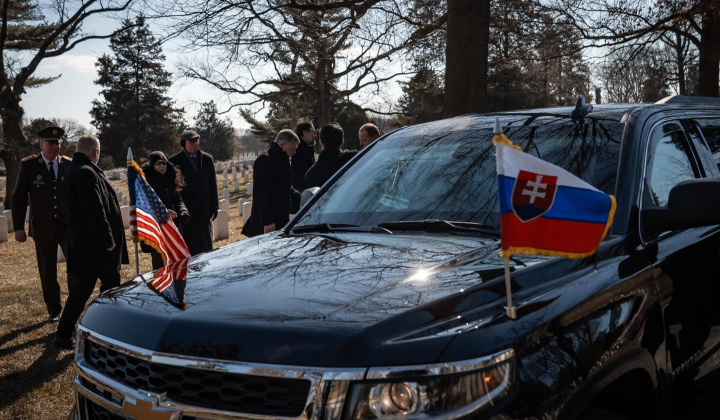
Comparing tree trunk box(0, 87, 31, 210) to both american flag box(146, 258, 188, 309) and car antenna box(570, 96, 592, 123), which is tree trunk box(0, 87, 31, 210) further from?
car antenna box(570, 96, 592, 123)

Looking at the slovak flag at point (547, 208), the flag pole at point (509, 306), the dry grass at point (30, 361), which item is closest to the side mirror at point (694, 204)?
the slovak flag at point (547, 208)

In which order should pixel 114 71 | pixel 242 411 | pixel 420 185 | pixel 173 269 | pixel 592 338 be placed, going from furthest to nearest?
pixel 114 71, pixel 420 185, pixel 173 269, pixel 592 338, pixel 242 411

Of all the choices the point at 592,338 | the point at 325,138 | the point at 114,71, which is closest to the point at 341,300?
the point at 592,338

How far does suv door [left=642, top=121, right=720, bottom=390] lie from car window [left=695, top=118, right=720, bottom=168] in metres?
0.17

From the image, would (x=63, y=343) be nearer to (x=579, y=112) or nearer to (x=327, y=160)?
(x=327, y=160)

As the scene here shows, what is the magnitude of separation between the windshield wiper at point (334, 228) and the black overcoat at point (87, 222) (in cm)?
375

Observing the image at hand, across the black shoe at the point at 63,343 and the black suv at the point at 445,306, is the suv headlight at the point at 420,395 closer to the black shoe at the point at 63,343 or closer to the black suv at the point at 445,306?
the black suv at the point at 445,306

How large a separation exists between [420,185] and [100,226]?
4.25 m

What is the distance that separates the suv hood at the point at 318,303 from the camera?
2.07m

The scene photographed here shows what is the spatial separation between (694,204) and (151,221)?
4345 millimetres

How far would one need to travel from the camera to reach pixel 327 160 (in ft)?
27.7

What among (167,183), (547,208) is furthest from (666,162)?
(167,183)

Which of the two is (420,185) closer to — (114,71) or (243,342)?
(243,342)

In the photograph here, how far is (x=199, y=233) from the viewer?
31.5 feet
